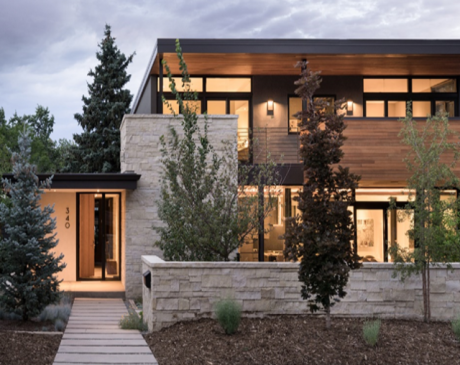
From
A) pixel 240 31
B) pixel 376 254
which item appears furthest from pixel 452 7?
pixel 240 31

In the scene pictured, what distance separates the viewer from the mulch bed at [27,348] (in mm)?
7982

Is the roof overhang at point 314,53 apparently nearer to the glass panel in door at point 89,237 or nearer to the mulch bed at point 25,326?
the glass panel in door at point 89,237

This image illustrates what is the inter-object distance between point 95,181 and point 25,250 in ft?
13.0

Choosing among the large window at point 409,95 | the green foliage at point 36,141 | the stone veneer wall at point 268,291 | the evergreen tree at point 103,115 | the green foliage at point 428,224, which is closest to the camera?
the stone veneer wall at point 268,291

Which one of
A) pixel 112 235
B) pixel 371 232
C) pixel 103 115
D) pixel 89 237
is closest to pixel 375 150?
pixel 371 232

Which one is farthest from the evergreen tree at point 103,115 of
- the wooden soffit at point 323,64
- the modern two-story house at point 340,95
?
the wooden soffit at point 323,64

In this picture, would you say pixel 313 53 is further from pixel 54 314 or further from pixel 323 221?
pixel 54 314

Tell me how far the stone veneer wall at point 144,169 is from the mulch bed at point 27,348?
5.36m

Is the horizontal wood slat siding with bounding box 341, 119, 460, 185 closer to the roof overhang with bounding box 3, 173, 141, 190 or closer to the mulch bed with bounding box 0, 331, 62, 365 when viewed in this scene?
the roof overhang with bounding box 3, 173, 141, 190

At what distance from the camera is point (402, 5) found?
23891mm

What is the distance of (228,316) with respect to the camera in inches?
348

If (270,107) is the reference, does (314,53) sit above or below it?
above

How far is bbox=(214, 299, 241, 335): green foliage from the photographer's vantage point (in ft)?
29.1

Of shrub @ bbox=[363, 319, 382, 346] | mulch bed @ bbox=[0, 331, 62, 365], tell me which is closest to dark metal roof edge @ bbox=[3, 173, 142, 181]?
mulch bed @ bbox=[0, 331, 62, 365]
